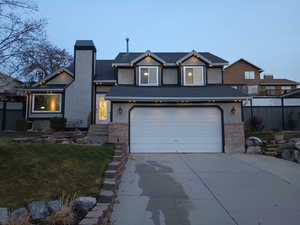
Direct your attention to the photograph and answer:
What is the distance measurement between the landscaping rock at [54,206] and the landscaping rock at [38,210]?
0.21 ft

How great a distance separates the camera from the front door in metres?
15.0

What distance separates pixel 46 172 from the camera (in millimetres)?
5242

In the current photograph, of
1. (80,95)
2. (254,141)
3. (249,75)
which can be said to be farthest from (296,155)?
(249,75)

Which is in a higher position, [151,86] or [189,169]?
[151,86]

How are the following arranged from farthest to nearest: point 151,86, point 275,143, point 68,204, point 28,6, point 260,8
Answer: point 260,8
point 151,86
point 275,143
point 28,6
point 68,204

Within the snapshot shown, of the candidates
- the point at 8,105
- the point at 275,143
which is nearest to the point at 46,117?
the point at 8,105

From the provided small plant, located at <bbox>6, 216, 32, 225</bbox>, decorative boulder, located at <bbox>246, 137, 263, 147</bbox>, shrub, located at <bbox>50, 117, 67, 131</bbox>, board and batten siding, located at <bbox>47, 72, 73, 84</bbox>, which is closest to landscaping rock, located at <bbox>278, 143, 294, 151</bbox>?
decorative boulder, located at <bbox>246, 137, 263, 147</bbox>

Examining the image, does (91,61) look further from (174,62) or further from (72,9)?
(174,62)

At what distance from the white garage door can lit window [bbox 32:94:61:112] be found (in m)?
6.57

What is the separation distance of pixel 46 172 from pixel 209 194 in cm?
420

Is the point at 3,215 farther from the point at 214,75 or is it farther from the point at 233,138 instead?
the point at 214,75

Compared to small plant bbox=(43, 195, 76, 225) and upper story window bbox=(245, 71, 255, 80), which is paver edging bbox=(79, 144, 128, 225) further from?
upper story window bbox=(245, 71, 255, 80)

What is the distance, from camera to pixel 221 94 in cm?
1200

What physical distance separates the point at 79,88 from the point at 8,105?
20.9 feet
